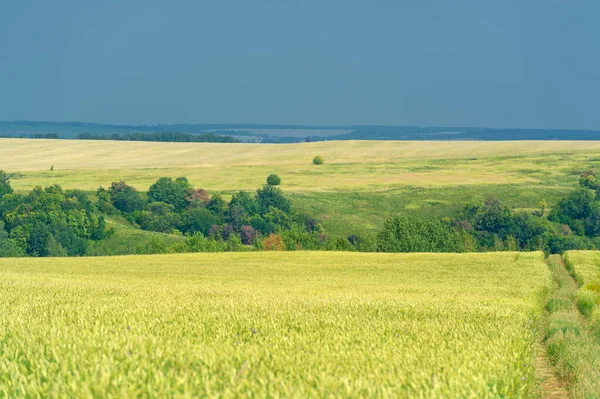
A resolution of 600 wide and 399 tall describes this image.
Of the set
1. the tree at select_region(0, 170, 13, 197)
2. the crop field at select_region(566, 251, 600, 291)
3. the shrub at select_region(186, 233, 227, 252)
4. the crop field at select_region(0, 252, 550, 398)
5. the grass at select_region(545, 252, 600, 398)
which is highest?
the crop field at select_region(0, 252, 550, 398)

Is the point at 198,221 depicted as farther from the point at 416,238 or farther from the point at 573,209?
the point at 573,209

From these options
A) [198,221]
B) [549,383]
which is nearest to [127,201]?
[198,221]

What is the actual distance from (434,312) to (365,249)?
81260mm

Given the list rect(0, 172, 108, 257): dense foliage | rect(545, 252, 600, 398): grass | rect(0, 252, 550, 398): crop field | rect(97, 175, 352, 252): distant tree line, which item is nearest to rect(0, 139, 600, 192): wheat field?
rect(97, 175, 352, 252): distant tree line

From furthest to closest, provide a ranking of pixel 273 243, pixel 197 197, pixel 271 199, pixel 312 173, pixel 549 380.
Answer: pixel 312 173 < pixel 197 197 < pixel 271 199 < pixel 273 243 < pixel 549 380

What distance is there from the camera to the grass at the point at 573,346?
1014cm

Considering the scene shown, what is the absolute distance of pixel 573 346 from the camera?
533 inches

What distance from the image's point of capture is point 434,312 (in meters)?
14.8

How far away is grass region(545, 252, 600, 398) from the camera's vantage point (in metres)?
10.1

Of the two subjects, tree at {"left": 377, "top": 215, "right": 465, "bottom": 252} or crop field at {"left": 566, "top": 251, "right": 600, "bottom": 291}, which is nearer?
crop field at {"left": 566, "top": 251, "right": 600, "bottom": 291}

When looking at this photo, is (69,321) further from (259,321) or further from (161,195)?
(161,195)

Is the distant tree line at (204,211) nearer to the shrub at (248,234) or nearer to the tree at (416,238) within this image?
the shrub at (248,234)

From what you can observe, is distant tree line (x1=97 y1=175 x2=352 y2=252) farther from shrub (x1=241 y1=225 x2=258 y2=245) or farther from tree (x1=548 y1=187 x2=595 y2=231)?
tree (x1=548 y1=187 x2=595 y2=231)

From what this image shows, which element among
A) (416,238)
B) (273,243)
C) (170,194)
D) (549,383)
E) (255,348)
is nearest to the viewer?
(255,348)
